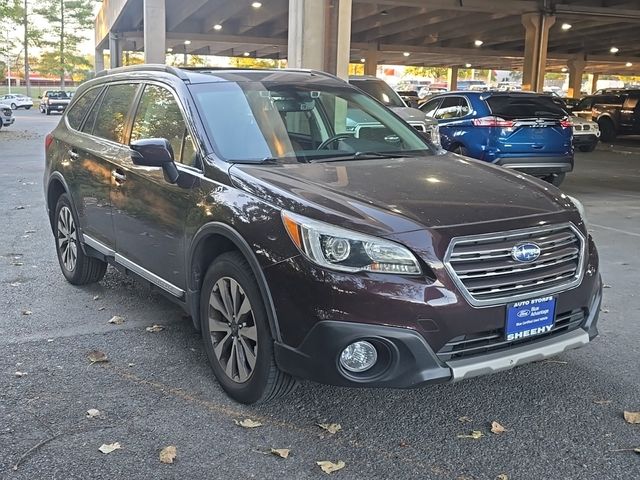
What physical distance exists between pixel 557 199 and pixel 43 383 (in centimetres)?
303

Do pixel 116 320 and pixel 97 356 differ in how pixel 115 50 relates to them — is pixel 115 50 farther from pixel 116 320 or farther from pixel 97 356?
pixel 97 356

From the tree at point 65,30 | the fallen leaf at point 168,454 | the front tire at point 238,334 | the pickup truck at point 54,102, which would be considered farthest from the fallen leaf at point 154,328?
the tree at point 65,30

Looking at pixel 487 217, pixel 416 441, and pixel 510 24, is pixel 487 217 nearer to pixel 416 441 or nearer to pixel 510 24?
pixel 416 441

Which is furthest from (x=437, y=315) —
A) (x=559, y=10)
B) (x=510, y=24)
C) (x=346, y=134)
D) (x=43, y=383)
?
(x=510, y=24)

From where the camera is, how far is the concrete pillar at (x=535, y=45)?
25558 mm

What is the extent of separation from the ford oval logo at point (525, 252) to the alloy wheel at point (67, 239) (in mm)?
3733

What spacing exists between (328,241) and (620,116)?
78.7ft

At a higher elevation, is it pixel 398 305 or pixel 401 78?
pixel 401 78

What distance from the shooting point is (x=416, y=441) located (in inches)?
132

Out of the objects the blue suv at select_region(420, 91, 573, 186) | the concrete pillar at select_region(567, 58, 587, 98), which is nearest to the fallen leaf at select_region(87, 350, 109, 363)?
the blue suv at select_region(420, 91, 573, 186)

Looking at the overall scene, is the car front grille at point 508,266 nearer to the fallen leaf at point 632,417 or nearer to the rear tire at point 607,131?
the fallen leaf at point 632,417

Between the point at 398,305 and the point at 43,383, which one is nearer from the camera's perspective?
the point at 398,305

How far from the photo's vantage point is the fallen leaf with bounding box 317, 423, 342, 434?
344 cm

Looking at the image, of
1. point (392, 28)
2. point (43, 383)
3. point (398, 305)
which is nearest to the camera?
point (398, 305)
